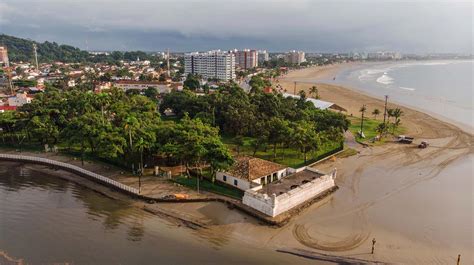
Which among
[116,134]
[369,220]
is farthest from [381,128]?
[116,134]

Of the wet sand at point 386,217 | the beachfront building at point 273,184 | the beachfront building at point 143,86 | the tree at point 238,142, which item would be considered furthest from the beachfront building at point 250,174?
the beachfront building at point 143,86

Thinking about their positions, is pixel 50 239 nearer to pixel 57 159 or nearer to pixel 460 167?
pixel 57 159

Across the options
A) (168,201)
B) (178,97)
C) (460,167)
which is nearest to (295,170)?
(168,201)

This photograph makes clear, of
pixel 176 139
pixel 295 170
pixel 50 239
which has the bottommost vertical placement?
pixel 50 239

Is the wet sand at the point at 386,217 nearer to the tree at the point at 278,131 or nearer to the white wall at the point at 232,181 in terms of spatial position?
the white wall at the point at 232,181

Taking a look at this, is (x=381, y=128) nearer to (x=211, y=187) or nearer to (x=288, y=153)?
(x=288, y=153)

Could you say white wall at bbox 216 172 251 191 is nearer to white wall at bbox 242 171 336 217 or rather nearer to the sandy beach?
white wall at bbox 242 171 336 217
